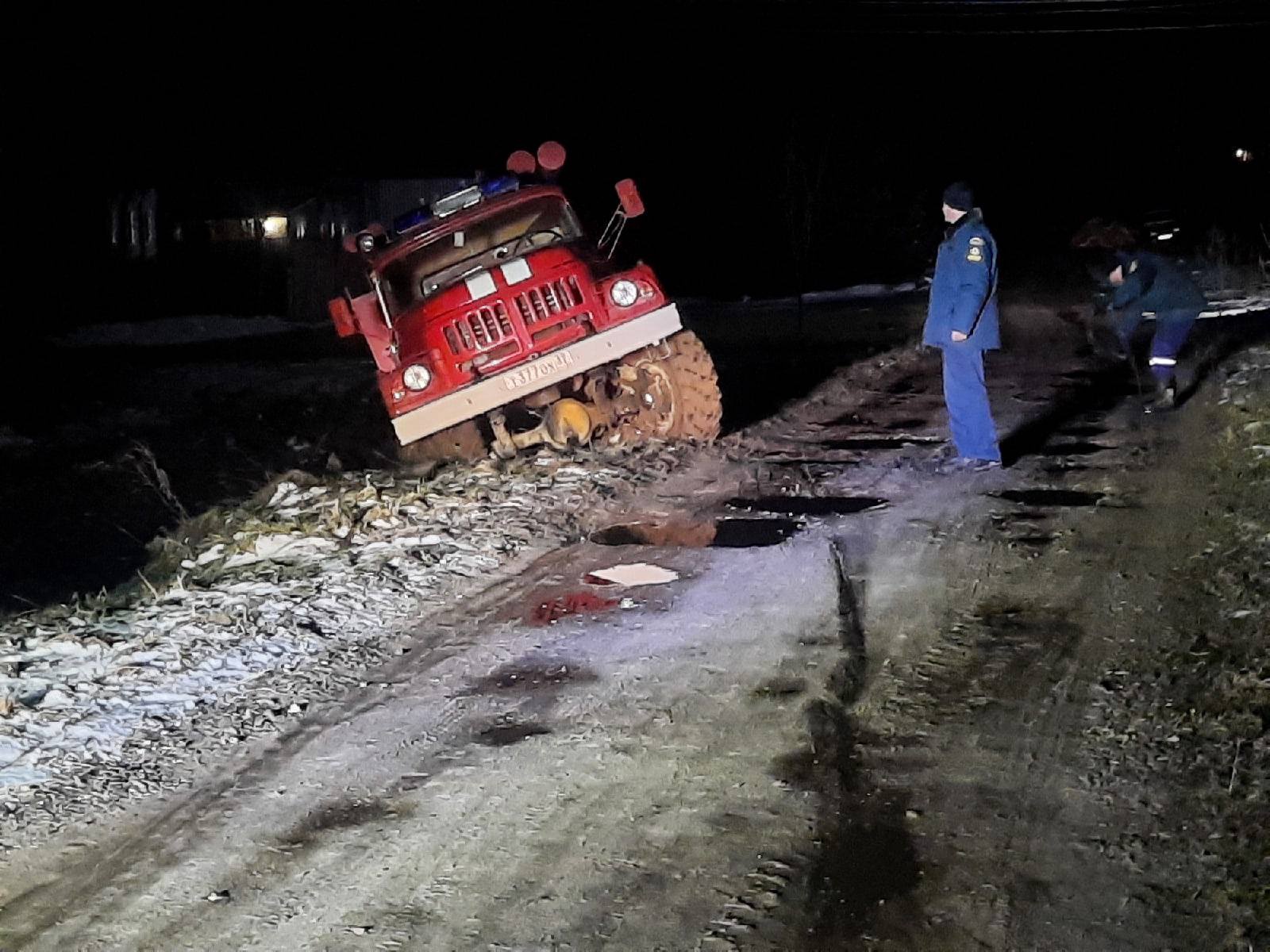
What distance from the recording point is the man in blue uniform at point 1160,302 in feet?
37.0

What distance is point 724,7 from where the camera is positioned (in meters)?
28.0

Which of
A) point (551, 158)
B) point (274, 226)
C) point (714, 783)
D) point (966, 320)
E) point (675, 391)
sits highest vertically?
point (274, 226)

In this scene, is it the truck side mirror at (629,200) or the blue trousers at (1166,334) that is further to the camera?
the blue trousers at (1166,334)

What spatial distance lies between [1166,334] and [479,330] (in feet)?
18.2

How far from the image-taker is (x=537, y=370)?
9688 millimetres

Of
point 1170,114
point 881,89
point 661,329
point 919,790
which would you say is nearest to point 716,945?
point 919,790

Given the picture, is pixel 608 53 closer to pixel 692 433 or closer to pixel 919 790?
pixel 692 433

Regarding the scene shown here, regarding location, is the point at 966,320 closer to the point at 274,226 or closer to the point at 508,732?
the point at 508,732

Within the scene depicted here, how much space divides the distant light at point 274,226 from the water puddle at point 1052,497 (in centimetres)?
2802

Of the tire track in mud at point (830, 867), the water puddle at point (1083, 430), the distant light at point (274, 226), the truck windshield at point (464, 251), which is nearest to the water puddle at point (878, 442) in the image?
the water puddle at point (1083, 430)

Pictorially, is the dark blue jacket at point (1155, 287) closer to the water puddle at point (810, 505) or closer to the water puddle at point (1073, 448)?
the water puddle at point (1073, 448)

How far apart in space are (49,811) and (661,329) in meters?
5.91

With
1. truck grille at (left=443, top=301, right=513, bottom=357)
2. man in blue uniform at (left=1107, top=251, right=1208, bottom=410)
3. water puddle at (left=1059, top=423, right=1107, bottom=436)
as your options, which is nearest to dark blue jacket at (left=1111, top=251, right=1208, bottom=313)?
man in blue uniform at (left=1107, top=251, right=1208, bottom=410)

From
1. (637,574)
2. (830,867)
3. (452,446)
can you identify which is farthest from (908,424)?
(830,867)
